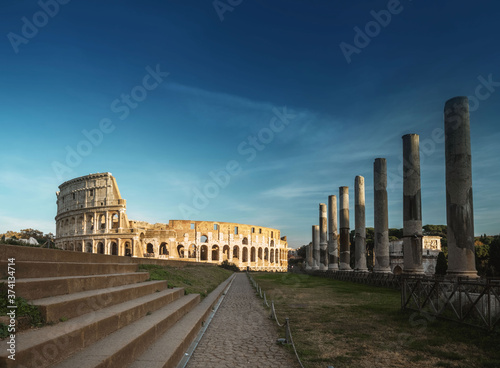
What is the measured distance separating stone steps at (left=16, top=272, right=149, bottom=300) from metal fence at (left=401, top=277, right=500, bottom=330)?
768 cm

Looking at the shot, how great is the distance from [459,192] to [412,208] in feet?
19.8

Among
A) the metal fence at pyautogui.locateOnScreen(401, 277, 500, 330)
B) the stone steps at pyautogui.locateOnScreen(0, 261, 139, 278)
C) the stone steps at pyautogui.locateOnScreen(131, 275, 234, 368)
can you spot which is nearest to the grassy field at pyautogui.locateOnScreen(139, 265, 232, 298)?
the stone steps at pyautogui.locateOnScreen(0, 261, 139, 278)

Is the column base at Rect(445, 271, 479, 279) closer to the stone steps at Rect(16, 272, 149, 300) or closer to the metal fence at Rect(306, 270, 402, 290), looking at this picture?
the metal fence at Rect(306, 270, 402, 290)

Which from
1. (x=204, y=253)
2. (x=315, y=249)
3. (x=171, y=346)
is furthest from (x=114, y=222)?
(x=171, y=346)

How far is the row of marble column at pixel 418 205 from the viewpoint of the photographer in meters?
13.7

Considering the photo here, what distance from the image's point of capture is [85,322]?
4906mm

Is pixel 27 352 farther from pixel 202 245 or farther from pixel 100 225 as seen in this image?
pixel 202 245

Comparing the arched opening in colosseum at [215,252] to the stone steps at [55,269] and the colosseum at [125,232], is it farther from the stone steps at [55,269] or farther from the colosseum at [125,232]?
the stone steps at [55,269]

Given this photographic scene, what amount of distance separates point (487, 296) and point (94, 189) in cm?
6287

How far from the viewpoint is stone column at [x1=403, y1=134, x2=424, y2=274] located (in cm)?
1923

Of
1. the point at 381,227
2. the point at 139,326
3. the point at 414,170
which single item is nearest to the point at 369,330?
the point at 139,326

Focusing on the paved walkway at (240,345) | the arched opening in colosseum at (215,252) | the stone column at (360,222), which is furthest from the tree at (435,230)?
the paved walkway at (240,345)

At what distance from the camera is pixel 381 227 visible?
2544 centimetres

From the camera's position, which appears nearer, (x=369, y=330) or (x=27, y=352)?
(x=27, y=352)
